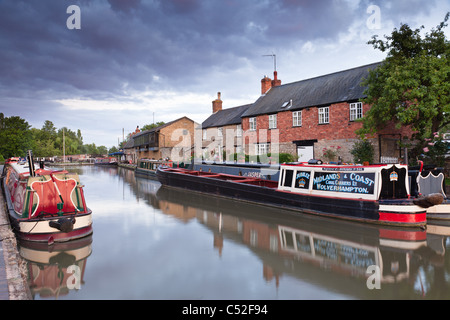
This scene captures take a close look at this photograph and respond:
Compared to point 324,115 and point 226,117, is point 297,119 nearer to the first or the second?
point 324,115

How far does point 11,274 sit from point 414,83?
18178mm

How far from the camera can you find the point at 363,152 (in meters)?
20.5

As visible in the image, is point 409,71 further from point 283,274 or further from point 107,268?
point 107,268

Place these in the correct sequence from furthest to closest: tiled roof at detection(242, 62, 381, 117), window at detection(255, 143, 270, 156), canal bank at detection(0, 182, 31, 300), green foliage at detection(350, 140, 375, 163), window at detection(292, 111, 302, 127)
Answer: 1. window at detection(255, 143, 270, 156)
2. window at detection(292, 111, 302, 127)
3. tiled roof at detection(242, 62, 381, 117)
4. green foliage at detection(350, 140, 375, 163)
5. canal bank at detection(0, 182, 31, 300)

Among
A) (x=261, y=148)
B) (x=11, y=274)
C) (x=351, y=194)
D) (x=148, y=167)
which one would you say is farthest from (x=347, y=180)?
(x=148, y=167)

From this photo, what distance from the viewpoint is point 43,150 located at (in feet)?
284

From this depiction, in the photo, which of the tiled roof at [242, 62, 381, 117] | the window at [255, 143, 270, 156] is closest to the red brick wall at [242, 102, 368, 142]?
the tiled roof at [242, 62, 381, 117]

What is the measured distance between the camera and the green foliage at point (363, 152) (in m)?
20.4

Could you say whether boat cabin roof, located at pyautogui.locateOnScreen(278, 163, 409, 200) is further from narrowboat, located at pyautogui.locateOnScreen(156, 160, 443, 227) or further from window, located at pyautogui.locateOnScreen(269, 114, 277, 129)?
window, located at pyautogui.locateOnScreen(269, 114, 277, 129)

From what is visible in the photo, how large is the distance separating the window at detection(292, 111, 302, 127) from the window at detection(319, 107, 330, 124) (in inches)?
78.2

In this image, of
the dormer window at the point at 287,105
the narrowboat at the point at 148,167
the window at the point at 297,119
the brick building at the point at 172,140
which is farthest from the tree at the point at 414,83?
the brick building at the point at 172,140

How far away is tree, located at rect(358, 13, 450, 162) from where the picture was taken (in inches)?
602
